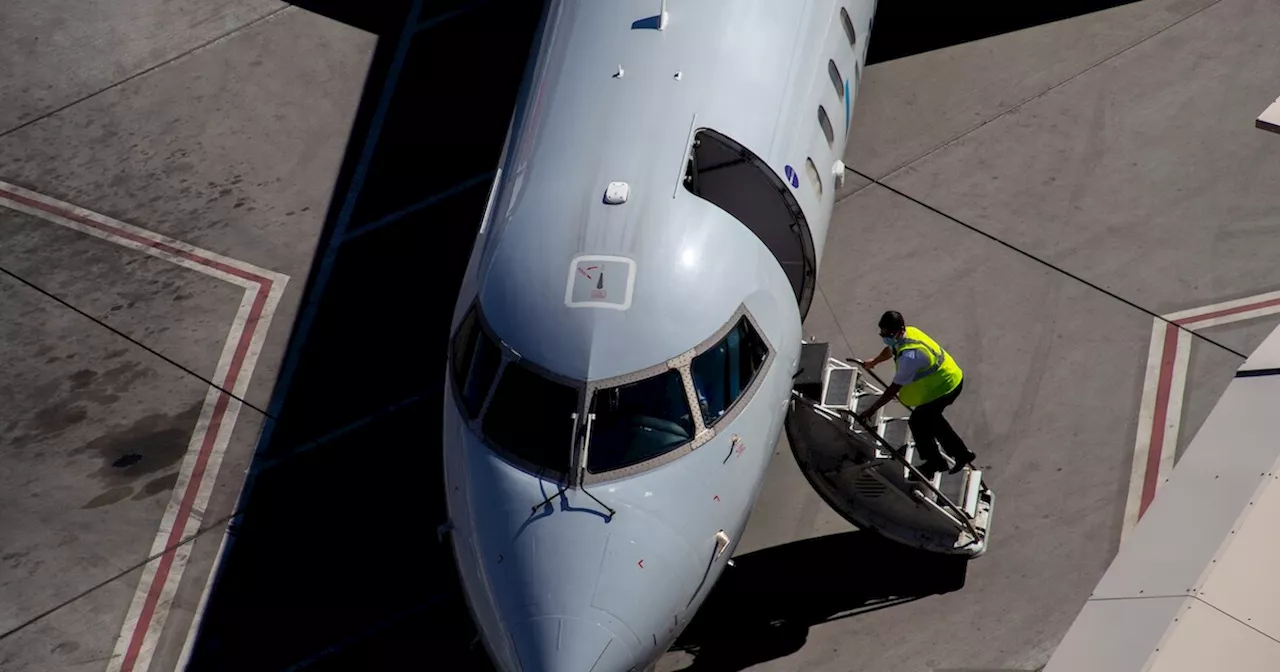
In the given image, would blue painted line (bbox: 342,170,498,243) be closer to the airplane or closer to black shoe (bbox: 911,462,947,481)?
the airplane

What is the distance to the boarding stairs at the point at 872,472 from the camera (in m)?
15.2

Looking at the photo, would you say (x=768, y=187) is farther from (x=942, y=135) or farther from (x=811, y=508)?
(x=942, y=135)

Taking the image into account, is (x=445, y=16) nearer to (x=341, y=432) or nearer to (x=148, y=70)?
(x=148, y=70)

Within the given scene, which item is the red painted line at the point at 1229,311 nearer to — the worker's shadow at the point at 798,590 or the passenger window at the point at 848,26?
the worker's shadow at the point at 798,590

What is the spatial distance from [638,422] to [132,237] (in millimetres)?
11028

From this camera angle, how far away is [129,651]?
16.4 metres

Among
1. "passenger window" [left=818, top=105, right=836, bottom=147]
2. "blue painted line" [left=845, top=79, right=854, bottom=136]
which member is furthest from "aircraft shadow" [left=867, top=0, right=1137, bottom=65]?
"passenger window" [left=818, top=105, right=836, bottom=147]

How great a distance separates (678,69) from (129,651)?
8.51 meters

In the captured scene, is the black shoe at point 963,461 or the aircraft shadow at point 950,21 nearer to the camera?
the black shoe at point 963,461

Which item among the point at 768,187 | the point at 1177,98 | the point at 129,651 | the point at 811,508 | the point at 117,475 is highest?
the point at 1177,98

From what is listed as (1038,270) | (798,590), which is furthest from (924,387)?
(1038,270)

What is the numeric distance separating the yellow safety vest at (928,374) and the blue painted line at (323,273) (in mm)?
7796

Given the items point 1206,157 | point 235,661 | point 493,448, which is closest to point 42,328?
point 235,661

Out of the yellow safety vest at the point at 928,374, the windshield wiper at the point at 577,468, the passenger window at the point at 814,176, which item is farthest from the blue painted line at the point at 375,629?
the passenger window at the point at 814,176
